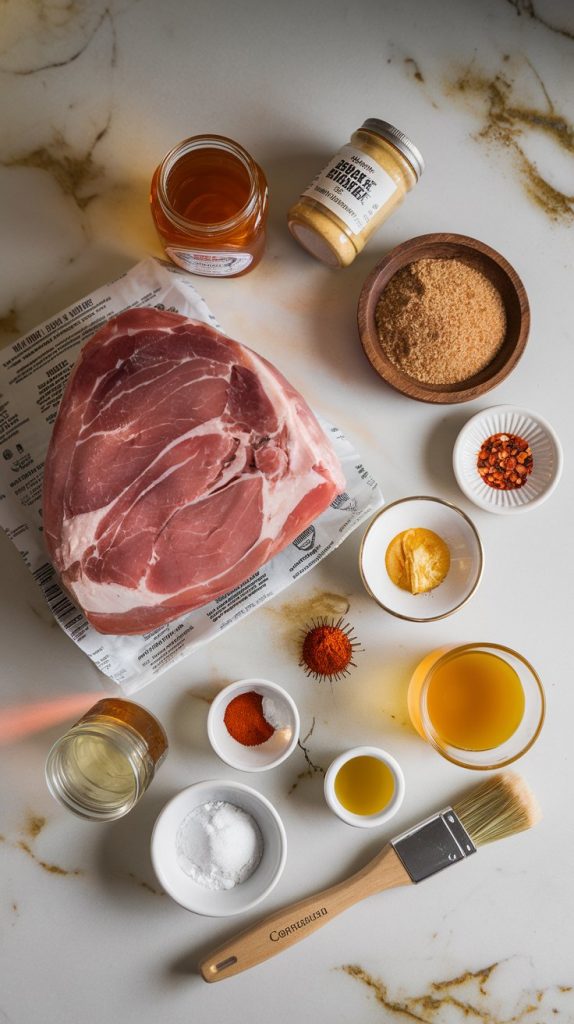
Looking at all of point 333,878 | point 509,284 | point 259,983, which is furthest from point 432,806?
point 509,284

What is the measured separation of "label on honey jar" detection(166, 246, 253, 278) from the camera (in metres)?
1.55

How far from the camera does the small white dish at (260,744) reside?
63.3 inches

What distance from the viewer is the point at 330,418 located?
1.72 m

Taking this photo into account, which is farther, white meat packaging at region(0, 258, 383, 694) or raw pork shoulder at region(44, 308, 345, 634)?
white meat packaging at region(0, 258, 383, 694)

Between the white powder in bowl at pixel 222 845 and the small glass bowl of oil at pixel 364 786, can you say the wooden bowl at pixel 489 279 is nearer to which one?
the small glass bowl of oil at pixel 364 786

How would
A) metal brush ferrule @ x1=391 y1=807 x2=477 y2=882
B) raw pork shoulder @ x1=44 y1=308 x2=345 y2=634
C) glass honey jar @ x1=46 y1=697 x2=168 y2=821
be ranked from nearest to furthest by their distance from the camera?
raw pork shoulder @ x1=44 y1=308 x2=345 y2=634
glass honey jar @ x1=46 y1=697 x2=168 y2=821
metal brush ferrule @ x1=391 y1=807 x2=477 y2=882

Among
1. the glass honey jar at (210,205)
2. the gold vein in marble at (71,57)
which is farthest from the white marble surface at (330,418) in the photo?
the glass honey jar at (210,205)

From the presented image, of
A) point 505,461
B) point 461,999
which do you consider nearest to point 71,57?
point 505,461

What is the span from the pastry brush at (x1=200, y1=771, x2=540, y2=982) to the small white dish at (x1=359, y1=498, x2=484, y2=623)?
1.31 ft

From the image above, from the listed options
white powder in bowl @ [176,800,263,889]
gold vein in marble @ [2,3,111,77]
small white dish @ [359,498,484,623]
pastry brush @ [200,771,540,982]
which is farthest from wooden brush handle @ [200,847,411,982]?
gold vein in marble @ [2,3,111,77]

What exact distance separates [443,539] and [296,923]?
2.63 feet

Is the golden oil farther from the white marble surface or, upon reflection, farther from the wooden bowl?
the wooden bowl

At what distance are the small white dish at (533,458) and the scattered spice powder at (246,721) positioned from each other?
593mm

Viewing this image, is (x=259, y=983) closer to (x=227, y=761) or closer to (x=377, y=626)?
(x=227, y=761)
